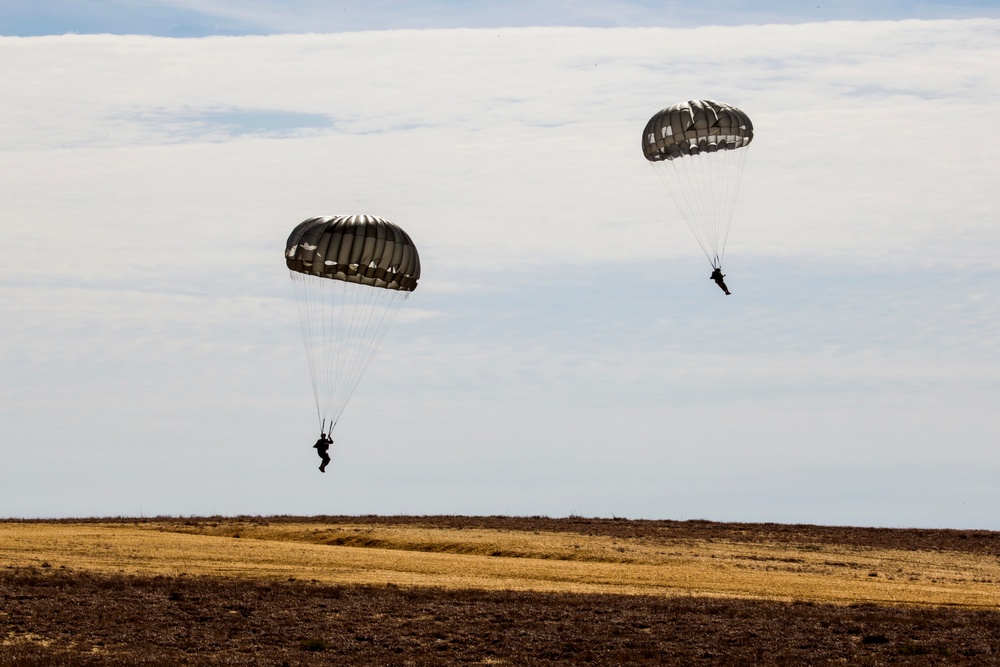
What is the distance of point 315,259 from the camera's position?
1368 inches

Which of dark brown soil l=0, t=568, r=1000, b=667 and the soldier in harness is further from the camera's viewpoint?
the soldier in harness

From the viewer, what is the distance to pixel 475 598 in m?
31.1

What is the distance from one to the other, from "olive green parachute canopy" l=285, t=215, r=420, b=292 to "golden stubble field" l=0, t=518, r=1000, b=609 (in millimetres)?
8498

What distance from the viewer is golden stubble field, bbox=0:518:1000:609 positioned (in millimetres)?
34188

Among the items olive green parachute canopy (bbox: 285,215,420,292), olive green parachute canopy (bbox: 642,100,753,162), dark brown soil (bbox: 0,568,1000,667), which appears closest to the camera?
dark brown soil (bbox: 0,568,1000,667)

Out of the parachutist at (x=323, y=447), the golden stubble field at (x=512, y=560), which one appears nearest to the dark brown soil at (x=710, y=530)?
the golden stubble field at (x=512, y=560)

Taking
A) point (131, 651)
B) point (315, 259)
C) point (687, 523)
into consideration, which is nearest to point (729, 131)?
point (315, 259)

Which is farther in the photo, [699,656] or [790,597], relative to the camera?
[790,597]

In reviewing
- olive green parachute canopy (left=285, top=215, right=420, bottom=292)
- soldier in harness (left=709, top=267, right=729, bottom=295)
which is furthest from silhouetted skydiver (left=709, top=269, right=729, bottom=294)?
olive green parachute canopy (left=285, top=215, right=420, bottom=292)

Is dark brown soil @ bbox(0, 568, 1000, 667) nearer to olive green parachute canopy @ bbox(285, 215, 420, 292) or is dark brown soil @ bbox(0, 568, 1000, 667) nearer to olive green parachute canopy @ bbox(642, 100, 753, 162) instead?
olive green parachute canopy @ bbox(285, 215, 420, 292)

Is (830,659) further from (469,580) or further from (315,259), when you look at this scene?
(315,259)

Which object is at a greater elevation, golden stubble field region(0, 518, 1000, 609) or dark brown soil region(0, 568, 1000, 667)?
golden stubble field region(0, 518, 1000, 609)

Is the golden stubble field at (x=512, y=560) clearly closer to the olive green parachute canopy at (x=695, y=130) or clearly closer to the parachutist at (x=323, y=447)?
the parachutist at (x=323, y=447)

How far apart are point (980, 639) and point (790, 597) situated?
21.6 ft
